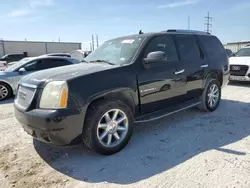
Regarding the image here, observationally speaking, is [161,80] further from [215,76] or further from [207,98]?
[215,76]

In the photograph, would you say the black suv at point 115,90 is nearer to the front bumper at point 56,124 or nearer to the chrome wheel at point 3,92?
the front bumper at point 56,124

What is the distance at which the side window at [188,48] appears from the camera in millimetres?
4617

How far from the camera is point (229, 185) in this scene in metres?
2.59

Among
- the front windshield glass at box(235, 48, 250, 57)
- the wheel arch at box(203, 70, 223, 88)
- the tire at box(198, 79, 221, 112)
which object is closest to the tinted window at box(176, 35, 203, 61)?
the wheel arch at box(203, 70, 223, 88)

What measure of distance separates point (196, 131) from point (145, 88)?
141 centimetres

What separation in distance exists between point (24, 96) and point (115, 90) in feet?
4.48

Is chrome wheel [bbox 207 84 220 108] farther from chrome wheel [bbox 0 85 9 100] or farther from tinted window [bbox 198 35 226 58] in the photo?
chrome wheel [bbox 0 85 9 100]

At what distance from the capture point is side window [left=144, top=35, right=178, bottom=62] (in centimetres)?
408

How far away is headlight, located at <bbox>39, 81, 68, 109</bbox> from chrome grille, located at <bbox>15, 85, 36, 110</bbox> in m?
0.22

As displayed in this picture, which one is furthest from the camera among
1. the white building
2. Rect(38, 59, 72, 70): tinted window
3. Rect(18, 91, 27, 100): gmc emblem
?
the white building

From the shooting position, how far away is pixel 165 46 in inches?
171

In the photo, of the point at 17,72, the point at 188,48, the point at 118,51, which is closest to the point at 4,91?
the point at 17,72

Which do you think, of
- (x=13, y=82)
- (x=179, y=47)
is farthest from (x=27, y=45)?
(x=179, y=47)

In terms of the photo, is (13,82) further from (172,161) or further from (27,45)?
(27,45)
